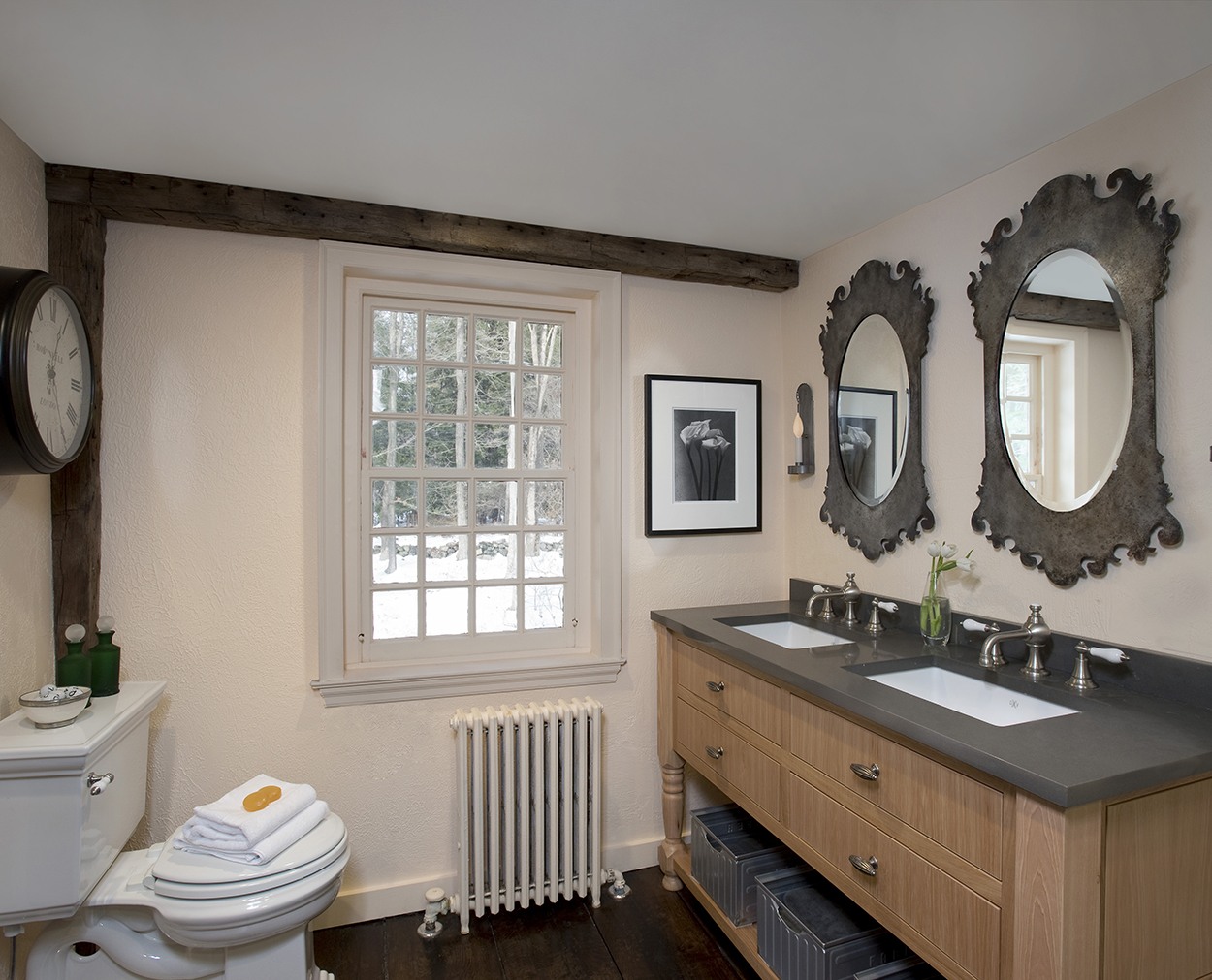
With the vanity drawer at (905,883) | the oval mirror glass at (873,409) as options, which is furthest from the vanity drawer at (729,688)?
the oval mirror glass at (873,409)

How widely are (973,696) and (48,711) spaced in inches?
90.6

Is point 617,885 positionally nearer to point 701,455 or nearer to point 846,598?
point 846,598

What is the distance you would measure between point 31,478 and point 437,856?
5.75ft

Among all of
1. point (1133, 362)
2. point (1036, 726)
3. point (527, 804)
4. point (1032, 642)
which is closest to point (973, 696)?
point (1032, 642)

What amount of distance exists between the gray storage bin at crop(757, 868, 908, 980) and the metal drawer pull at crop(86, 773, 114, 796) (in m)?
1.75

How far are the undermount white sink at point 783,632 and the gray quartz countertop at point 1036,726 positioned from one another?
15.1 inches

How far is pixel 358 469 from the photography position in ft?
8.16

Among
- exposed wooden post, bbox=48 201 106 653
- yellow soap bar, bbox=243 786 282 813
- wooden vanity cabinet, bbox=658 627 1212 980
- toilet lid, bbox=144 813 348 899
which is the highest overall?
exposed wooden post, bbox=48 201 106 653

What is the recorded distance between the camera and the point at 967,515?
2.15 metres

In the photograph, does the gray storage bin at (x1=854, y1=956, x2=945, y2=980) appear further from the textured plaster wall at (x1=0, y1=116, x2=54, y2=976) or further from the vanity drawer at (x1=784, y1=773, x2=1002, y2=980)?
the textured plaster wall at (x1=0, y1=116, x2=54, y2=976)

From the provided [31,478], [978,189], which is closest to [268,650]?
[31,478]

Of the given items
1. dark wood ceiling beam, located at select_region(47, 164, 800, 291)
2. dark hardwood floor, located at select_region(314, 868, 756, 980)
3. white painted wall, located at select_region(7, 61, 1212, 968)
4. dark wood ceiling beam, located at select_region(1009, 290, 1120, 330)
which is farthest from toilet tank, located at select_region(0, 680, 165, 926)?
dark wood ceiling beam, located at select_region(1009, 290, 1120, 330)

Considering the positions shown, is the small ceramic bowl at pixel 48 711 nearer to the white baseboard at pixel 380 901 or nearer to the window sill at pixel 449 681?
the window sill at pixel 449 681

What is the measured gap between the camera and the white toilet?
1.62 m
